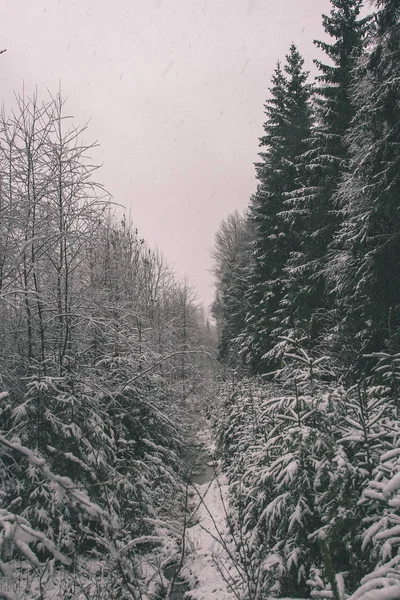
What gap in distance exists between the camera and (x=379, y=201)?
7.88m

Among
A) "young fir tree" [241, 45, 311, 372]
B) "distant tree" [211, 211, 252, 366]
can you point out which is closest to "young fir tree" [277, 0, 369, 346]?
"young fir tree" [241, 45, 311, 372]

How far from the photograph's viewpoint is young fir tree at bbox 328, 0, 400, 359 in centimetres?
754

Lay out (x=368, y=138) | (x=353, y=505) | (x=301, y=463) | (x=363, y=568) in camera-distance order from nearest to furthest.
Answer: (x=363, y=568)
(x=353, y=505)
(x=301, y=463)
(x=368, y=138)

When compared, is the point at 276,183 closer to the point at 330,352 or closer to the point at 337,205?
the point at 337,205

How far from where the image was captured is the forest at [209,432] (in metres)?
3.09

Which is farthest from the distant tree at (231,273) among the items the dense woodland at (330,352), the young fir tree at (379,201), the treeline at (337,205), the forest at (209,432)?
the young fir tree at (379,201)

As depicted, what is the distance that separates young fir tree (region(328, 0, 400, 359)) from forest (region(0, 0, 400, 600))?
0.14 feet

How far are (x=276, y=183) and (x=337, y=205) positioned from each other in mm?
5379

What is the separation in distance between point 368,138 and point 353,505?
8.62 m

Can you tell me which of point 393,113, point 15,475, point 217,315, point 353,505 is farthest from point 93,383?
point 217,315

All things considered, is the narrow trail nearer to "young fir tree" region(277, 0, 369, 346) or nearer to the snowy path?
the snowy path

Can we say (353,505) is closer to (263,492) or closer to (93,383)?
(263,492)

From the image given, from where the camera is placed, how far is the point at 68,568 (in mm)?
4691

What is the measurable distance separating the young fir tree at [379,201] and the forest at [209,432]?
1.6 inches
